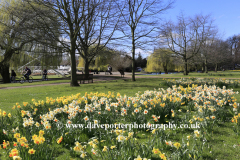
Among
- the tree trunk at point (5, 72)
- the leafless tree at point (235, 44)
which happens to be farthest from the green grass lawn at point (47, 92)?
the leafless tree at point (235, 44)

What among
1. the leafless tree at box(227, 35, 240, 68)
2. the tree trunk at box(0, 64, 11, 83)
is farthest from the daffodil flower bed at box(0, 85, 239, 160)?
the leafless tree at box(227, 35, 240, 68)

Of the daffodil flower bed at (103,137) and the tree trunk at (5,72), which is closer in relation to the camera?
the daffodil flower bed at (103,137)

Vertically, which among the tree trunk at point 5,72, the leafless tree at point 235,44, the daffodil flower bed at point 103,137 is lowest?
the daffodil flower bed at point 103,137

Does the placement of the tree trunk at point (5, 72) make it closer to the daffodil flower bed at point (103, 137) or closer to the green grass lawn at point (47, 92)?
the green grass lawn at point (47, 92)

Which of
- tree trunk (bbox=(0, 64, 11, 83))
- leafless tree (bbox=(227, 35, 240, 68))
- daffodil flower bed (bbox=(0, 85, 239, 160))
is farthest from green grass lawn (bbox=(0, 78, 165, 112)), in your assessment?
leafless tree (bbox=(227, 35, 240, 68))

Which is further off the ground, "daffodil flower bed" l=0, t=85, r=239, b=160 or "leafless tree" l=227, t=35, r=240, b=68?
"leafless tree" l=227, t=35, r=240, b=68

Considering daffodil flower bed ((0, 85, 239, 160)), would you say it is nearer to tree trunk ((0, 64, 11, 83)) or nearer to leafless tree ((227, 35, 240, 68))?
tree trunk ((0, 64, 11, 83))

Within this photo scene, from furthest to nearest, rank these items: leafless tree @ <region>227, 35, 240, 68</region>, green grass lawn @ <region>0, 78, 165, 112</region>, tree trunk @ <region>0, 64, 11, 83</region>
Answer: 1. leafless tree @ <region>227, 35, 240, 68</region>
2. tree trunk @ <region>0, 64, 11, 83</region>
3. green grass lawn @ <region>0, 78, 165, 112</region>

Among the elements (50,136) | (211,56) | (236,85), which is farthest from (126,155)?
(211,56)

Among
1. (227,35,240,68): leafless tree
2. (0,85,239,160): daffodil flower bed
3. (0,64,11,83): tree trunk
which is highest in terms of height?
(227,35,240,68): leafless tree

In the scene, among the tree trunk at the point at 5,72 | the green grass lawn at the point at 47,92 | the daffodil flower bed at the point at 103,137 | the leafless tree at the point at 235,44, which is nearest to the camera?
the daffodil flower bed at the point at 103,137

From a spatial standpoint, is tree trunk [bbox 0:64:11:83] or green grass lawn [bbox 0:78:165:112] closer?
green grass lawn [bbox 0:78:165:112]

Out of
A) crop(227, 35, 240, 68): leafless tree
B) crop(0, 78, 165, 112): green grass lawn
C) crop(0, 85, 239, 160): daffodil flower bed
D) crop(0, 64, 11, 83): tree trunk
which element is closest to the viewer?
crop(0, 85, 239, 160): daffodil flower bed

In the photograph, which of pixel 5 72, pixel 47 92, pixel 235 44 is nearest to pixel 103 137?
pixel 47 92
